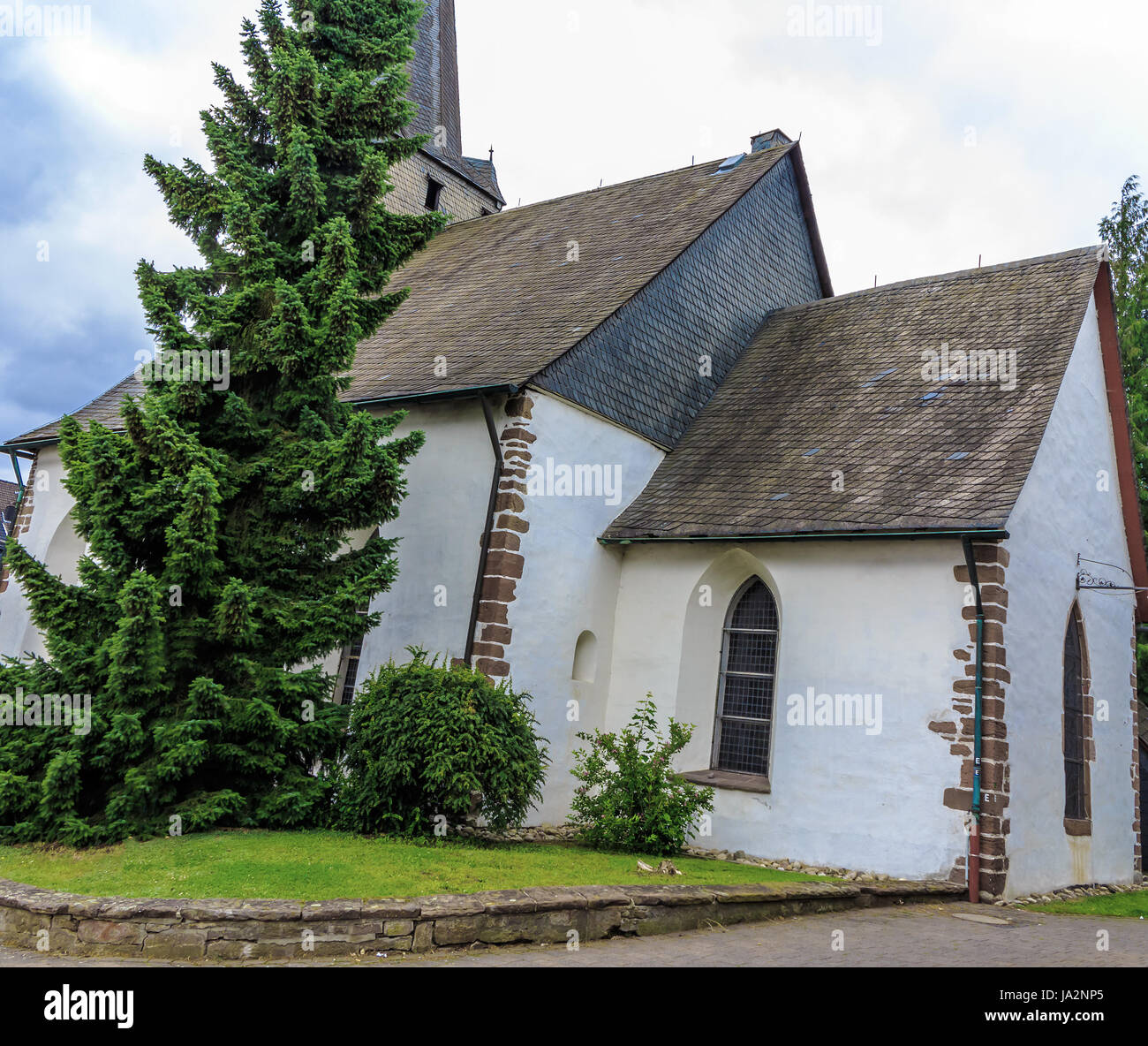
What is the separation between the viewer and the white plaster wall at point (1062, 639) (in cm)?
1074

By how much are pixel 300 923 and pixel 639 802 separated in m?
5.06

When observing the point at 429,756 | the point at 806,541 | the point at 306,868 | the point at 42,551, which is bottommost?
the point at 306,868

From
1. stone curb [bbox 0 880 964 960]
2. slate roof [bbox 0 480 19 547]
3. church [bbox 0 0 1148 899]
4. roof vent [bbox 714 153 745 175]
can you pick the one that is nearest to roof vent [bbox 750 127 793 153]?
roof vent [bbox 714 153 745 175]

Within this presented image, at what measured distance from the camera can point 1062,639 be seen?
1220 cm

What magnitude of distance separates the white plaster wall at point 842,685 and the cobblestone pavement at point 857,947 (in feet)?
3.65

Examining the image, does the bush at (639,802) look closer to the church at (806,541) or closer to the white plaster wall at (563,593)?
the church at (806,541)

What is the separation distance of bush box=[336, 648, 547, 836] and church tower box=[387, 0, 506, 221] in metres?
16.1

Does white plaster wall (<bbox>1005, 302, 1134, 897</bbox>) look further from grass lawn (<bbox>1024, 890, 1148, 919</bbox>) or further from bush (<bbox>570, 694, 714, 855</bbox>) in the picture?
bush (<bbox>570, 694, 714, 855</bbox>)

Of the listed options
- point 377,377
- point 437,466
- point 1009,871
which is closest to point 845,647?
point 1009,871

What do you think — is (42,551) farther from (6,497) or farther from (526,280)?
(6,497)

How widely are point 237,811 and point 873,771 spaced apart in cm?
640

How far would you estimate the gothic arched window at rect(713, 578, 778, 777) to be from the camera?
1202 cm

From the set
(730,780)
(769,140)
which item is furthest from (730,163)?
(730,780)
